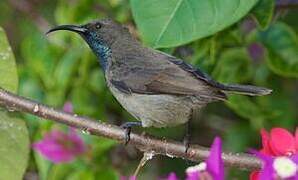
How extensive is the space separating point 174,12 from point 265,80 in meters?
1.39

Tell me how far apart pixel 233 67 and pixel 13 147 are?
108cm

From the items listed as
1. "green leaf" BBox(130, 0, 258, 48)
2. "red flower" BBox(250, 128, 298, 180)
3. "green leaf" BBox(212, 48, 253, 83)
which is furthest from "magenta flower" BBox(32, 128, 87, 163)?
"red flower" BBox(250, 128, 298, 180)

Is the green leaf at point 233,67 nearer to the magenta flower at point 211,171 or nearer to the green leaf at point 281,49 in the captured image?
the green leaf at point 281,49

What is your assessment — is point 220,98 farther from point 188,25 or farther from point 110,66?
point 110,66

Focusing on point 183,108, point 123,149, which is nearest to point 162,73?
point 183,108

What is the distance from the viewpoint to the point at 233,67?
3.09 meters

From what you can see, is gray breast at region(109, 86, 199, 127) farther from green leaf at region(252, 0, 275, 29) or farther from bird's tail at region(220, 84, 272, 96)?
green leaf at region(252, 0, 275, 29)

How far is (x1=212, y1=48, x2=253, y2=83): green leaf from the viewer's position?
10.0 feet

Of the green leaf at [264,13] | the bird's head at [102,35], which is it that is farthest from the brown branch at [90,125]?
the bird's head at [102,35]

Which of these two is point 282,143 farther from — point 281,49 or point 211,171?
point 281,49

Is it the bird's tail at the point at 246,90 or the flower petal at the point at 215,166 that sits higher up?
the flower petal at the point at 215,166

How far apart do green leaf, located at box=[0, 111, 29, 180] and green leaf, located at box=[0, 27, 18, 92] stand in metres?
0.11

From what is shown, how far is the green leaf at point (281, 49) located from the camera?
117 inches

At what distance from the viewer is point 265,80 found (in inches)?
139
